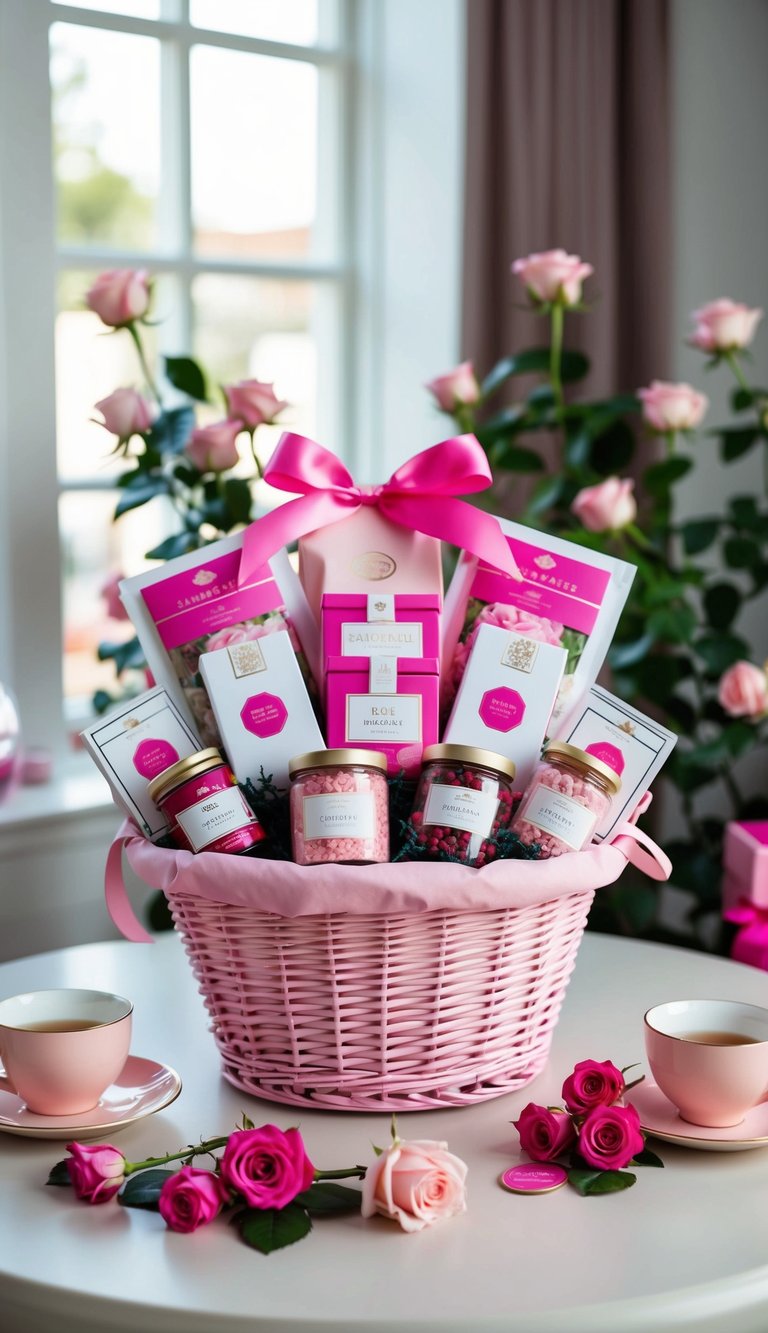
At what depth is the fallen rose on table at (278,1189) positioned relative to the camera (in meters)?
0.87

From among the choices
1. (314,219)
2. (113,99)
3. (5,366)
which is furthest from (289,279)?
Result: (5,366)

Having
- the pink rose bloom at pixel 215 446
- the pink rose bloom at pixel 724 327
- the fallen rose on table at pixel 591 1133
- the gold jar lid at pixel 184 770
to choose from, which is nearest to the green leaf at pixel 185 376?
the pink rose bloom at pixel 215 446

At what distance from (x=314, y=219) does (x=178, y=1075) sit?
71.3 inches

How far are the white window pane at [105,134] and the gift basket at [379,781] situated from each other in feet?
3.94

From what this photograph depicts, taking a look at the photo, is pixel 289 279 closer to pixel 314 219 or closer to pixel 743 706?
pixel 314 219

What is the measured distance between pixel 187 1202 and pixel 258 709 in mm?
388

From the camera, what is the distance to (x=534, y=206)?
2273 mm

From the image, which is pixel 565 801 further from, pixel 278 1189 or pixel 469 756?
pixel 278 1189

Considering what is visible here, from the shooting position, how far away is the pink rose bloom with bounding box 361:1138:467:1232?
0.87 metres

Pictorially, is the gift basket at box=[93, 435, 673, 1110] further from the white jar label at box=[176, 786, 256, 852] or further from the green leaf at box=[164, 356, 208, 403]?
the green leaf at box=[164, 356, 208, 403]

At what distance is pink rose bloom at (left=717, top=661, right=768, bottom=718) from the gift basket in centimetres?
71

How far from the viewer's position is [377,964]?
1.00m

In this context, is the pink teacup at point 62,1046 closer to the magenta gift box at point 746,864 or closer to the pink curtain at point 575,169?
the magenta gift box at point 746,864

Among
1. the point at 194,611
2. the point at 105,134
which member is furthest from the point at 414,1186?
the point at 105,134
